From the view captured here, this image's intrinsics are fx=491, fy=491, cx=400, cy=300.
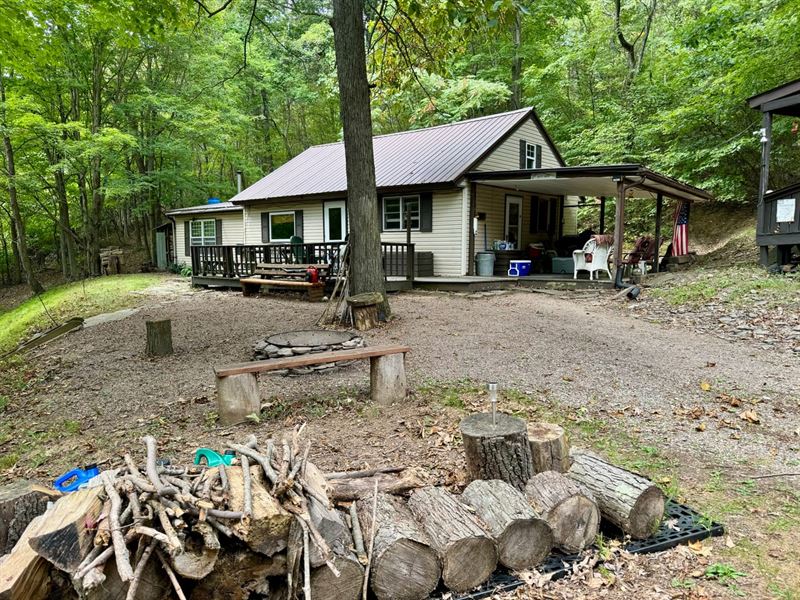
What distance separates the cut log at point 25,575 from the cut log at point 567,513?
2290mm

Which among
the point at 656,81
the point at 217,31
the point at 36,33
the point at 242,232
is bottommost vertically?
the point at 242,232

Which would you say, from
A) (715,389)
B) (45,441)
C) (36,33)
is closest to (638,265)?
(715,389)

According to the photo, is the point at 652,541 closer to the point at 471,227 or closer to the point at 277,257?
the point at 471,227

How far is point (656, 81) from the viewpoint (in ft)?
67.2

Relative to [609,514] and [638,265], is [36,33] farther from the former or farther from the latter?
[638,265]

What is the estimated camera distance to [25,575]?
1.86 meters

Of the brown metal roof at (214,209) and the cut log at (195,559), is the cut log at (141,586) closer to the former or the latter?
the cut log at (195,559)

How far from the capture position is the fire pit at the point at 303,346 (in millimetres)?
6305

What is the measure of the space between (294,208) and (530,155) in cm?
870

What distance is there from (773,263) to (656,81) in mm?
12974

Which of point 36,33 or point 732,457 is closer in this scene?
point 732,457

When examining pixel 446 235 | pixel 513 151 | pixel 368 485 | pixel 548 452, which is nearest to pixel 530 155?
pixel 513 151

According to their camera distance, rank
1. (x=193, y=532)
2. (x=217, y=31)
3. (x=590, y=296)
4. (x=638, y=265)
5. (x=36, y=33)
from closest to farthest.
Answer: (x=193, y=532) → (x=36, y=33) → (x=590, y=296) → (x=638, y=265) → (x=217, y=31)

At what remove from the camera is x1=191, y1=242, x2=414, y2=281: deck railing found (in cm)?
1317
